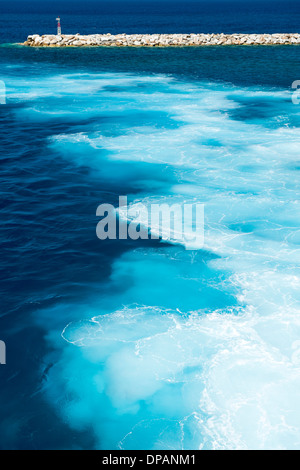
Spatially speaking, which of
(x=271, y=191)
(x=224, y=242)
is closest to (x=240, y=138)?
(x=271, y=191)

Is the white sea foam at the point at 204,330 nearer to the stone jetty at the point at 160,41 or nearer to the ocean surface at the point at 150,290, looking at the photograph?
the ocean surface at the point at 150,290

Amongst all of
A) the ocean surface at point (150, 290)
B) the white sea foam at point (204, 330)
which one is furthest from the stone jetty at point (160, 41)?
the white sea foam at point (204, 330)

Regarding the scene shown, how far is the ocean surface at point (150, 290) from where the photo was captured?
13258 millimetres

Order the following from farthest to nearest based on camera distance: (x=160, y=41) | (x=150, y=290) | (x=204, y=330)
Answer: (x=160, y=41) < (x=150, y=290) < (x=204, y=330)

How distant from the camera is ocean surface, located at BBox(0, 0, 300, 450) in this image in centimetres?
1326

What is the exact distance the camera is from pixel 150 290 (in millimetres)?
18453

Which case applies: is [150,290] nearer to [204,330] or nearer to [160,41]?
[204,330]

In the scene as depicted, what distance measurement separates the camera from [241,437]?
1259 centimetres

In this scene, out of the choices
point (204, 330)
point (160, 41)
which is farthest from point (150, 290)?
point (160, 41)

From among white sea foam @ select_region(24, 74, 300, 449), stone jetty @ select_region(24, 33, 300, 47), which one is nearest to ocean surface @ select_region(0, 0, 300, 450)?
white sea foam @ select_region(24, 74, 300, 449)

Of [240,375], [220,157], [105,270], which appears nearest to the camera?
[240,375]
